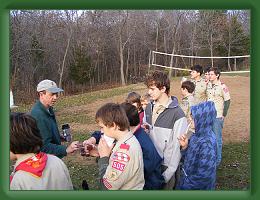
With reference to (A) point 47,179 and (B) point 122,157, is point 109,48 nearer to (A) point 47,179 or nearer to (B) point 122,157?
(B) point 122,157

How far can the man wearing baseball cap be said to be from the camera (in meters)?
1.70

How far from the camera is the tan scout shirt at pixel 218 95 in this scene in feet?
10.4

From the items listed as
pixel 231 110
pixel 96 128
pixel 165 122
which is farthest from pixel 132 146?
pixel 231 110

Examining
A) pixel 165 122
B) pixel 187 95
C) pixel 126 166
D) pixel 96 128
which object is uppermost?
pixel 187 95

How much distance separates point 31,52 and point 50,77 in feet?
0.68

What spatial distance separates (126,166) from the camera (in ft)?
4.42


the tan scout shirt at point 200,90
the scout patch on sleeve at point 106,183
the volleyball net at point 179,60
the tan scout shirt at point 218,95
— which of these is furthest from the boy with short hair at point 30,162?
the tan scout shirt at point 218,95

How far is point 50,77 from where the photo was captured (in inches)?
73.9

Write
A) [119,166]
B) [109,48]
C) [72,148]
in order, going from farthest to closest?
[109,48] < [72,148] < [119,166]

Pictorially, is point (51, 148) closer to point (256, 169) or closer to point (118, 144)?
point (118, 144)

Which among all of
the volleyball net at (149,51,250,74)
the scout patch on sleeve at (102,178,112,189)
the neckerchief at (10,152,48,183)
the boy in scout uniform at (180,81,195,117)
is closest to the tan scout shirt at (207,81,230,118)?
the boy in scout uniform at (180,81,195,117)

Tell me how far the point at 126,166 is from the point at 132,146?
0.08 metres

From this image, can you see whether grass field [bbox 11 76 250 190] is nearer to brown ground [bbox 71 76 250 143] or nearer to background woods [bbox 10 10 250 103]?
brown ground [bbox 71 76 250 143]

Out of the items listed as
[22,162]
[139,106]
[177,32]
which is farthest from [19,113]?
[139,106]
